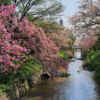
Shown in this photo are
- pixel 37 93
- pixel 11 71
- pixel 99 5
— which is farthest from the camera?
pixel 99 5

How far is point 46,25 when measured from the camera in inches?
842

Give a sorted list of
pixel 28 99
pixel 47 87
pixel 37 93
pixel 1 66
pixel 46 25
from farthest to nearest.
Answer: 1. pixel 46 25
2. pixel 47 87
3. pixel 37 93
4. pixel 28 99
5. pixel 1 66

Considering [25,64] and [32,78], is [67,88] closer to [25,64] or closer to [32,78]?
[32,78]

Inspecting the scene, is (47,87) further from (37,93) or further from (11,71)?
(11,71)

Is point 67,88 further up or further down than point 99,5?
further down

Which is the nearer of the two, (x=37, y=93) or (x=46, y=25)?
(x=37, y=93)

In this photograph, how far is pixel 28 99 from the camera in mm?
13891

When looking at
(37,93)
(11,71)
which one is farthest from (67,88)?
(11,71)

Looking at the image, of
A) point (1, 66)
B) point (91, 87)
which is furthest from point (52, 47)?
point (1, 66)

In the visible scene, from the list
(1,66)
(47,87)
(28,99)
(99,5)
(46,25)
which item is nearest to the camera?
(1,66)

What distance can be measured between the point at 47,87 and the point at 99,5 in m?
8.90

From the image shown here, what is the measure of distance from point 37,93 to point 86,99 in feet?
13.2

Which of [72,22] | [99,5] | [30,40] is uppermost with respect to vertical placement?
[99,5]

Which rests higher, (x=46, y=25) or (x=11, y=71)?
(x=46, y=25)
